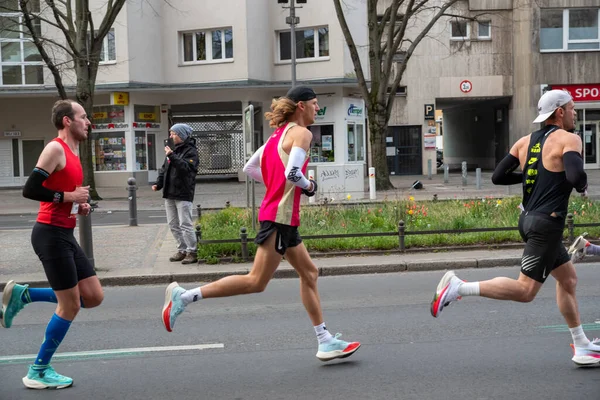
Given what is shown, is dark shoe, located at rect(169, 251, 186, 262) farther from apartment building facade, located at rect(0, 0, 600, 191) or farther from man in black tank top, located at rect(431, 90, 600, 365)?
apartment building facade, located at rect(0, 0, 600, 191)

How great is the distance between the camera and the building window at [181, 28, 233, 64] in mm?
31703

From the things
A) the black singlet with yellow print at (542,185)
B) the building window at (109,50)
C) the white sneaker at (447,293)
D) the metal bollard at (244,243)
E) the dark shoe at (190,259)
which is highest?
the building window at (109,50)

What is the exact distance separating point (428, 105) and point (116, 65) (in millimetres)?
15737

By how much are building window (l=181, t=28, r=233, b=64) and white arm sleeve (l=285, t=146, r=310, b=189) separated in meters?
27.3

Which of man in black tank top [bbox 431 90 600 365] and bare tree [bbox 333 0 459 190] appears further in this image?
bare tree [bbox 333 0 459 190]

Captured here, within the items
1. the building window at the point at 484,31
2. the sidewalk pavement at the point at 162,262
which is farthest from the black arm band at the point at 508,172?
the building window at the point at 484,31

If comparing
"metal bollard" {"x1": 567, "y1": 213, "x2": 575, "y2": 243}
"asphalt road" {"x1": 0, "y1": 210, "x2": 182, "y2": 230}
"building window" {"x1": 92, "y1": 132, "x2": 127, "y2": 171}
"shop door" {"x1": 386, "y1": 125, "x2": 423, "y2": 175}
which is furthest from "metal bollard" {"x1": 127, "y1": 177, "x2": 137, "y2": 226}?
"shop door" {"x1": 386, "y1": 125, "x2": 423, "y2": 175}

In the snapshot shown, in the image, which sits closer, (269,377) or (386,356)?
(269,377)

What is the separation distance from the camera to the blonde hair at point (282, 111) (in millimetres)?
5367

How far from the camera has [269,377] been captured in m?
5.26

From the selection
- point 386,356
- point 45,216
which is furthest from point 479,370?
point 45,216

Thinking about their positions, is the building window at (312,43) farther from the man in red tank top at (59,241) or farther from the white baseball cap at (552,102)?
the man in red tank top at (59,241)

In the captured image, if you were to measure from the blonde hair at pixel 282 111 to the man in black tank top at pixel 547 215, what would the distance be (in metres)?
1.66

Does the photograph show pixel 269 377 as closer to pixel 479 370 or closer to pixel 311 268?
pixel 311 268
